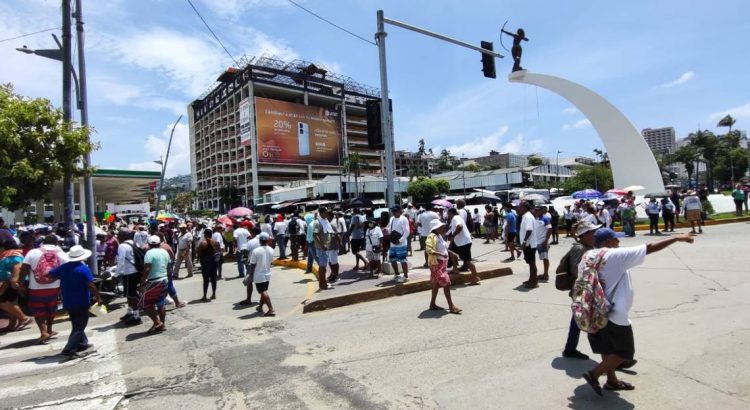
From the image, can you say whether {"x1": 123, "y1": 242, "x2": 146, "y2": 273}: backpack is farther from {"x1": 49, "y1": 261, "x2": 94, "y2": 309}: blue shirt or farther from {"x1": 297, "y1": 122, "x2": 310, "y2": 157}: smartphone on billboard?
{"x1": 297, "y1": 122, "x2": 310, "y2": 157}: smartphone on billboard

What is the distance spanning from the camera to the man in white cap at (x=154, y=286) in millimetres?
7137

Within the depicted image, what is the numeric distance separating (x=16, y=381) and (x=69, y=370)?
0.52m

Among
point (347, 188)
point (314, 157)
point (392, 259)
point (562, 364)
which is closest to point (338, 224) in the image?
point (392, 259)

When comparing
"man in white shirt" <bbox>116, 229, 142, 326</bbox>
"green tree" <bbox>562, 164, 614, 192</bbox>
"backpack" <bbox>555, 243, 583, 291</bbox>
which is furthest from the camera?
"green tree" <bbox>562, 164, 614, 192</bbox>

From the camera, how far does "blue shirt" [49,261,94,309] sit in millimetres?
6145

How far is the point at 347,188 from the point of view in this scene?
3095 inches

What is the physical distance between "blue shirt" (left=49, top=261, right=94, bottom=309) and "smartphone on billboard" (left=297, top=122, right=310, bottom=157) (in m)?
91.0

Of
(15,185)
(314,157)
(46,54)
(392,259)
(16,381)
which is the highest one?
(314,157)

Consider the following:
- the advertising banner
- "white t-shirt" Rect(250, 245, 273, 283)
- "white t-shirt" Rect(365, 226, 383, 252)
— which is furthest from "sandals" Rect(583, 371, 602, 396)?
the advertising banner

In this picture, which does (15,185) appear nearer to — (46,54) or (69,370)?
(46,54)

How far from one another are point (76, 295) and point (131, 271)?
209 cm

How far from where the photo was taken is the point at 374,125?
37.1 feet

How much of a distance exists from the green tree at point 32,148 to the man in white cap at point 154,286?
16.3 ft

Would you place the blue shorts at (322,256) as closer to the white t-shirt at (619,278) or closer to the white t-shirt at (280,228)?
the white t-shirt at (619,278)
